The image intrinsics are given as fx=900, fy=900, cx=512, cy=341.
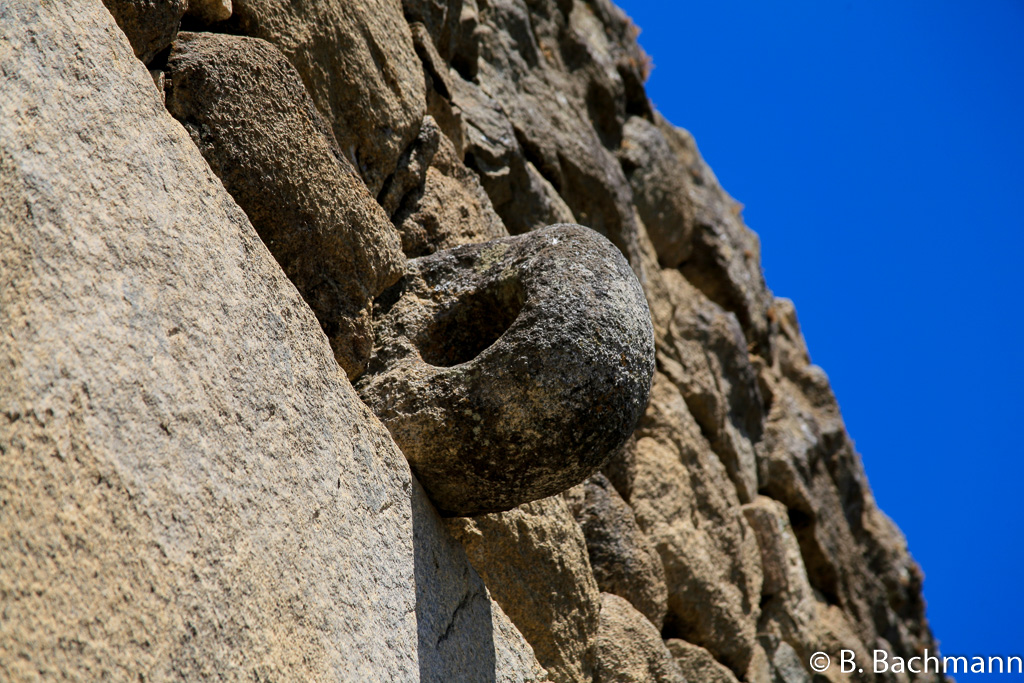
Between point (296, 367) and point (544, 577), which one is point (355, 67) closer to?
point (296, 367)

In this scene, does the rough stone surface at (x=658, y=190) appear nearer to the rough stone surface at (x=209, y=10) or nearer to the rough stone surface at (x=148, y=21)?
the rough stone surface at (x=209, y=10)

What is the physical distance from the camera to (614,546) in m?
3.67

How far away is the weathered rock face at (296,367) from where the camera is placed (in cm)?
148

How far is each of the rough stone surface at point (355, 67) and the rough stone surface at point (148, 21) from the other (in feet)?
1.14

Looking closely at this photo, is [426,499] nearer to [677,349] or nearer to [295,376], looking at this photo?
[295,376]

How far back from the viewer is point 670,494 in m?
4.29

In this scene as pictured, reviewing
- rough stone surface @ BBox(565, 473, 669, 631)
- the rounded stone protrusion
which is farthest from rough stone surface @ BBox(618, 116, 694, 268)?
the rounded stone protrusion

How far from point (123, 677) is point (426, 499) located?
1.01 meters

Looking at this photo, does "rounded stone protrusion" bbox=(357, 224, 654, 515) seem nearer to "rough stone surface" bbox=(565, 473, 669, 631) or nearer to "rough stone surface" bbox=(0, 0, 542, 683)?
"rough stone surface" bbox=(0, 0, 542, 683)

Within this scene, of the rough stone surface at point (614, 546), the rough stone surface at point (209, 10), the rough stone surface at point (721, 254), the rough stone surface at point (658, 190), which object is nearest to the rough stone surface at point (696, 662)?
the rough stone surface at point (614, 546)

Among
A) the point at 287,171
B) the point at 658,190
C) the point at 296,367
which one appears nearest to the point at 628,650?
the point at 296,367

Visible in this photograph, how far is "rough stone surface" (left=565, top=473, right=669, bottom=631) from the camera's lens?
364 centimetres

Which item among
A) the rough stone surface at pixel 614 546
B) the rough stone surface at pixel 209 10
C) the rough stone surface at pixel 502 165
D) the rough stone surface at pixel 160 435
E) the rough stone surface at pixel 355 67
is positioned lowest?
the rough stone surface at pixel 160 435

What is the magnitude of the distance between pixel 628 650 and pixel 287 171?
2.20 m
